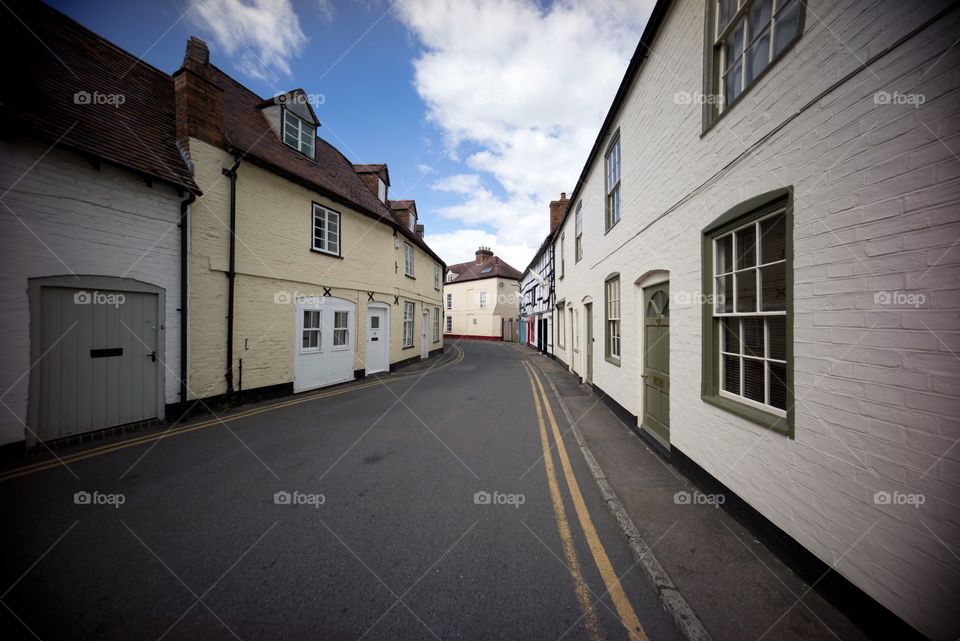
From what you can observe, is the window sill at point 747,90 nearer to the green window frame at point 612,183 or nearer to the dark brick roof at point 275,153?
the green window frame at point 612,183

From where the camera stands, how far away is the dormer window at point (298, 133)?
10.1 metres

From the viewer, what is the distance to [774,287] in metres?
3.03

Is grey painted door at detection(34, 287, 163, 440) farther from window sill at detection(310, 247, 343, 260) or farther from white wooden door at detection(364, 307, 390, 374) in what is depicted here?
white wooden door at detection(364, 307, 390, 374)

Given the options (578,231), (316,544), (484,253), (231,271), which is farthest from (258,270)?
(484,253)

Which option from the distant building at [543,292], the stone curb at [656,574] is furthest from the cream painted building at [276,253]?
the distant building at [543,292]

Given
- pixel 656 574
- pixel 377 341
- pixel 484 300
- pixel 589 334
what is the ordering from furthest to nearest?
pixel 484 300 < pixel 377 341 < pixel 589 334 < pixel 656 574

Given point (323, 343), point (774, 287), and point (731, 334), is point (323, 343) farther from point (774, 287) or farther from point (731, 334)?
point (774, 287)

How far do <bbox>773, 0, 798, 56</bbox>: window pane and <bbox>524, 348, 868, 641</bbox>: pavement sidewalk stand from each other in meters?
4.47

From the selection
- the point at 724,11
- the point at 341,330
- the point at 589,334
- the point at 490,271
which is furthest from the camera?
the point at 490,271

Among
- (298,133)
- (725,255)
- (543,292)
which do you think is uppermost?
(298,133)

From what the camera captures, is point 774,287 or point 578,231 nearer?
point 774,287

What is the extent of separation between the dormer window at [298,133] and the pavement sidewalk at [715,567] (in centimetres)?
1232

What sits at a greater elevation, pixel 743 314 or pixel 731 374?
pixel 743 314

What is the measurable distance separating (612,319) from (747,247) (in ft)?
14.1
